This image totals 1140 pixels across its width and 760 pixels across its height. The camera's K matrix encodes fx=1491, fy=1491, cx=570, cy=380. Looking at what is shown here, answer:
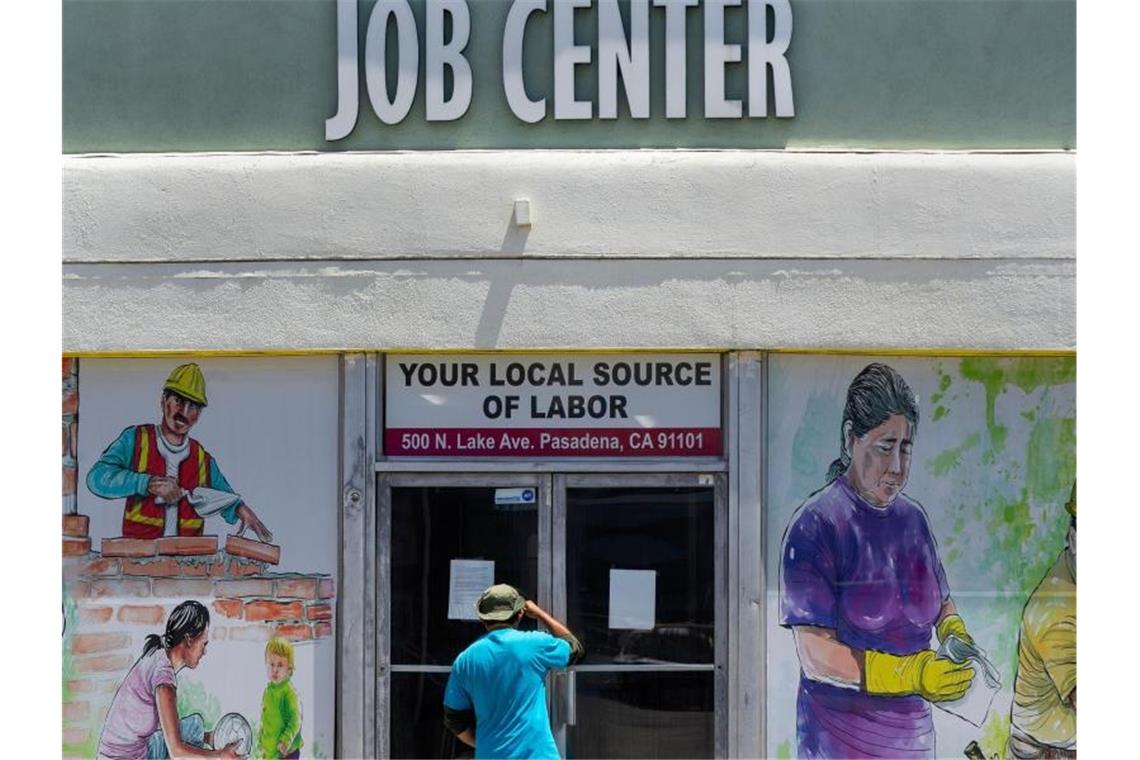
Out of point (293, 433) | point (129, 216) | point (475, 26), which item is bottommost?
point (293, 433)

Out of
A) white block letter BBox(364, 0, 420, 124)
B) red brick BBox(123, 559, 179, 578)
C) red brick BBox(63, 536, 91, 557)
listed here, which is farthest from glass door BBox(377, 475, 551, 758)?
white block letter BBox(364, 0, 420, 124)

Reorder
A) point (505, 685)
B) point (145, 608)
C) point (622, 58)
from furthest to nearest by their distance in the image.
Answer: point (145, 608), point (622, 58), point (505, 685)

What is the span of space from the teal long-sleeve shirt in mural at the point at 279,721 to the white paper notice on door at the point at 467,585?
990mm

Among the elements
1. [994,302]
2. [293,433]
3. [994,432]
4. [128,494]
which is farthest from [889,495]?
[128,494]

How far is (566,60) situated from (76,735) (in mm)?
4655

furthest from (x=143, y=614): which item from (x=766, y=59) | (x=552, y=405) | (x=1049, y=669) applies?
(x=1049, y=669)

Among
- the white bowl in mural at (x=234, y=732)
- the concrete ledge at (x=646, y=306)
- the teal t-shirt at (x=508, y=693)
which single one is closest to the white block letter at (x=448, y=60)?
the concrete ledge at (x=646, y=306)

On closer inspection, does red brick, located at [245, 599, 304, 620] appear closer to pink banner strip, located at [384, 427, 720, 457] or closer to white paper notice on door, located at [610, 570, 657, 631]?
pink banner strip, located at [384, 427, 720, 457]

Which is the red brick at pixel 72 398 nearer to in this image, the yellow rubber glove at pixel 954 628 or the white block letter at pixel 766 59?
the white block letter at pixel 766 59

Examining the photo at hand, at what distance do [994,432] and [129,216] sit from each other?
495 centimetres

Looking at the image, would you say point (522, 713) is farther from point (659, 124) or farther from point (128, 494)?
point (659, 124)

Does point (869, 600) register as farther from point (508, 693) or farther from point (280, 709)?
point (280, 709)

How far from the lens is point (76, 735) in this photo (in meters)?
8.36

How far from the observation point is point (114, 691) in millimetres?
8344
